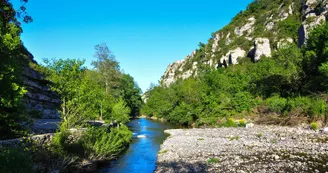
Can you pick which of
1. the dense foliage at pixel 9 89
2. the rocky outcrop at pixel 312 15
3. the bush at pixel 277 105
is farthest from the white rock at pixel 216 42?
the dense foliage at pixel 9 89

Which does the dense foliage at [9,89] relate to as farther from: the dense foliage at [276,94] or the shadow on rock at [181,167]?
the dense foliage at [276,94]

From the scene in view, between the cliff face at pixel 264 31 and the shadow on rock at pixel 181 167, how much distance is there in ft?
166

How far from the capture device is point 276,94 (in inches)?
1593

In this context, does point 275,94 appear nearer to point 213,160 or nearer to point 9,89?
point 213,160

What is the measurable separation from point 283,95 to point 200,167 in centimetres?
3164

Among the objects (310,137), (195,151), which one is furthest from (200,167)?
(310,137)

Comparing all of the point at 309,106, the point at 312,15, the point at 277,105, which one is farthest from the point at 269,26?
the point at 309,106

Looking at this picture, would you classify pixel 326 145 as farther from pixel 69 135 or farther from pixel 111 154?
pixel 69 135

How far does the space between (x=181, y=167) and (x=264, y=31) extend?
94229 mm

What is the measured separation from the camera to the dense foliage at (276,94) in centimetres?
3025

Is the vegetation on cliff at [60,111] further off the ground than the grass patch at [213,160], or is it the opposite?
the vegetation on cliff at [60,111]

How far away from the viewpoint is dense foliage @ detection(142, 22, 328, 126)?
1191 inches

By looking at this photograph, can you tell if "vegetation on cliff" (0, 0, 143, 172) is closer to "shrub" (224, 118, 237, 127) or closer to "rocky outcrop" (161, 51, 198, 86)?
"shrub" (224, 118, 237, 127)

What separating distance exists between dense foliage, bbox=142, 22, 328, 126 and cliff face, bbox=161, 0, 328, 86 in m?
19.6
